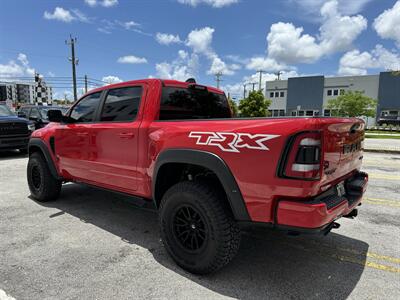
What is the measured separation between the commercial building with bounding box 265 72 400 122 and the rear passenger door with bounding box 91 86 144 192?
3740 centimetres

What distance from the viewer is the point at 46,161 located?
15.8ft

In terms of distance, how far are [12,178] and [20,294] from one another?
529 centimetres

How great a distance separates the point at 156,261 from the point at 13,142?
9116mm

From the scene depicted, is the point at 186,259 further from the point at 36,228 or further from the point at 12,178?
the point at 12,178

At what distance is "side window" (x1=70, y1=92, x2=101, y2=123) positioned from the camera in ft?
13.3

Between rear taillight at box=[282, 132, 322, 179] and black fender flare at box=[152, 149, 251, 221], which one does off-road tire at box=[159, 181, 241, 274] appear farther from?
rear taillight at box=[282, 132, 322, 179]

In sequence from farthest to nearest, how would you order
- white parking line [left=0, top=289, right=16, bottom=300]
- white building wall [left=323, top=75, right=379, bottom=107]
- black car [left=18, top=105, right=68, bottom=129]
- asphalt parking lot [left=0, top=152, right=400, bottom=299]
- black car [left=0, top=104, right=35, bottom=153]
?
white building wall [left=323, top=75, right=379, bottom=107] → black car [left=18, top=105, right=68, bottom=129] → black car [left=0, top=104, right=35, bottom=153] → asphalt parking lot [left=0, top=152, right=400, bottom=299] → white parking line [left=0, top=289, right=16, bottom=300]

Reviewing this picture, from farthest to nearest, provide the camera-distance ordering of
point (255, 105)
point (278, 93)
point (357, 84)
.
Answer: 1. point (278, 93)
2. point (357, 84)
3. point (255, 105)

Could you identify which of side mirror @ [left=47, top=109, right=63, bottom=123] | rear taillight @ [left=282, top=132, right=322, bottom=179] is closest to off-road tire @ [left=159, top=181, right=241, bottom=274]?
rear taillight @ [left=282, top=132, right=322, bottom=179]

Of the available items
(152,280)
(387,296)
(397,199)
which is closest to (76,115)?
(152,280)

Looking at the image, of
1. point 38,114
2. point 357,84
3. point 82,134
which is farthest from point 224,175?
point 357,84

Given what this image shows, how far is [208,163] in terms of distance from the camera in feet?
8.34

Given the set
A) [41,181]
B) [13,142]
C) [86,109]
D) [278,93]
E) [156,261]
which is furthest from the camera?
[278,93]

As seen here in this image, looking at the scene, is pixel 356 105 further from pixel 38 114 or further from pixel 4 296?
pixel 4 296
